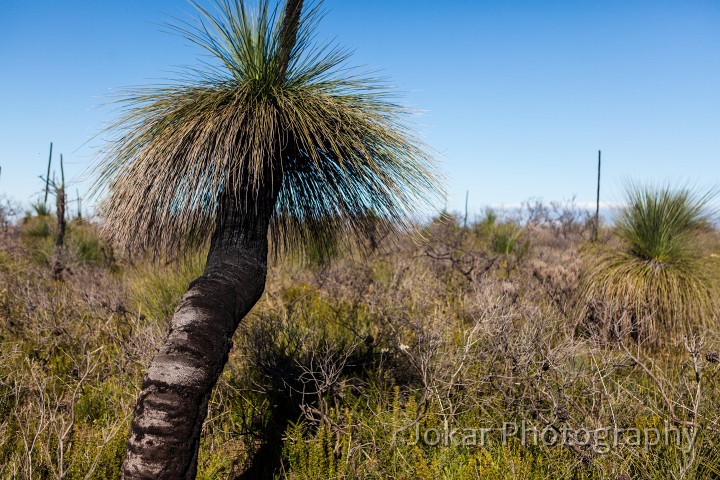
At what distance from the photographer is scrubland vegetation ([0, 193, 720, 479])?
11.2 ft

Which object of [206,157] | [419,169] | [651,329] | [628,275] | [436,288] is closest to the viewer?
[206,157]

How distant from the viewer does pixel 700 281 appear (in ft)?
20.0

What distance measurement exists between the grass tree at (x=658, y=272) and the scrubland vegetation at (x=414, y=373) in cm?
2

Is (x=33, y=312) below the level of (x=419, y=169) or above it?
below

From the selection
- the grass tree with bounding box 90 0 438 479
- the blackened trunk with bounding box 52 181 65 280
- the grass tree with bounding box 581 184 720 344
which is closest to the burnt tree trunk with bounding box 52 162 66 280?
the blackened trunk with bounding box 52 181 65 280

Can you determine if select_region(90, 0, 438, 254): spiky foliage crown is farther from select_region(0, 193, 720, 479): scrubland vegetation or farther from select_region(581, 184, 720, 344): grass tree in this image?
select_region(581, 184, 720, 344): grass tree

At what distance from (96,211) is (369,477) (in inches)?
101

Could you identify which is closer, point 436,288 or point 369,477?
point 369,477

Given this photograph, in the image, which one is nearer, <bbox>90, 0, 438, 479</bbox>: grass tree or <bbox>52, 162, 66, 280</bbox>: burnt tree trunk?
<bbox>90, 0, 438, 479</bbox>: grass tree

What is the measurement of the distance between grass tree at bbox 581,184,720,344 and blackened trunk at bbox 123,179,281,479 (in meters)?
4.31

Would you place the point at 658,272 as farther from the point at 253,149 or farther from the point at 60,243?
the point at 60,243

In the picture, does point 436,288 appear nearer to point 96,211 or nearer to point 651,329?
point 651,329

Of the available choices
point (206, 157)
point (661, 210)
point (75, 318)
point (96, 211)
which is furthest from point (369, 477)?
point (661, 210)

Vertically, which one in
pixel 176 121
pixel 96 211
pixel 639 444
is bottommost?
pixel 639 444
